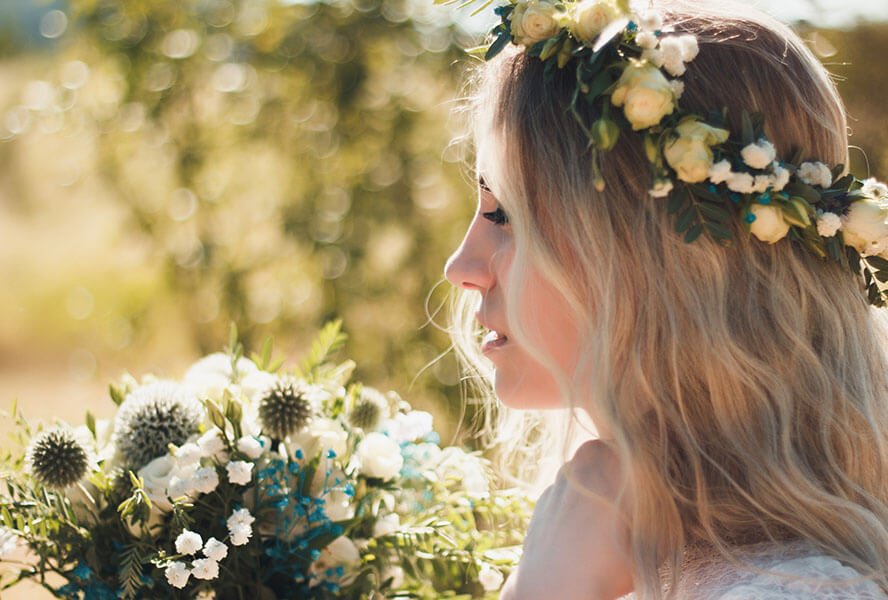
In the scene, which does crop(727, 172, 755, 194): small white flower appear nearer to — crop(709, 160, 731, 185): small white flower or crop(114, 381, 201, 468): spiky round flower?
crop(709, 160, 731, 185): small white flower

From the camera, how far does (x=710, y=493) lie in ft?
3.87

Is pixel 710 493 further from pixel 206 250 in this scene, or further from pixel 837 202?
pixel 206 250

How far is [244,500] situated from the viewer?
4.41 feet

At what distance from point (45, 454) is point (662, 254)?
39.9 inches

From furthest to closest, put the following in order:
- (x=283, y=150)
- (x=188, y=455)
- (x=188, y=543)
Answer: (x=283, y=150) → (x=188, y=455) → (x=188, y=543)

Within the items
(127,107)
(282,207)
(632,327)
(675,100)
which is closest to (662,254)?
(632,327)

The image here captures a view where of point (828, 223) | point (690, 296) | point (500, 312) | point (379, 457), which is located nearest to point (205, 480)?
point (379, 457)

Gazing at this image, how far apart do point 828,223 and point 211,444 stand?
101 centimetres

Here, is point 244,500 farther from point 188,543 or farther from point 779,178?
point 779,178

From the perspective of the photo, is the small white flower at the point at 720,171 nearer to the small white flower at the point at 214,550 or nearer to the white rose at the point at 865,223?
the white rose at the point at 865,223

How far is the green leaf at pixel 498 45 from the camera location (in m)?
1.24

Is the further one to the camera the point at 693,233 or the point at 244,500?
the point at 244,500

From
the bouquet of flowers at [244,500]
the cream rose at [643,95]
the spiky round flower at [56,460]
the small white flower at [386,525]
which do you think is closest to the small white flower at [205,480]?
the bouquet of flowers at [244,500]

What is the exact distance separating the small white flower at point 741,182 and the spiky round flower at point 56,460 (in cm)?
109
